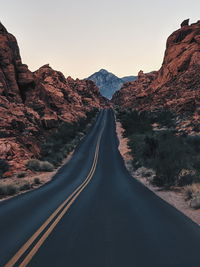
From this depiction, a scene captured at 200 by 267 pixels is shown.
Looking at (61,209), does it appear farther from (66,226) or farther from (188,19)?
(188,19)

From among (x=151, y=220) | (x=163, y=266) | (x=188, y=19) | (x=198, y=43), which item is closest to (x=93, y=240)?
(x=163, y=266)

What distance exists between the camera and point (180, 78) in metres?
75.4

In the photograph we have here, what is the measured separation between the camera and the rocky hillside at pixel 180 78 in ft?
192

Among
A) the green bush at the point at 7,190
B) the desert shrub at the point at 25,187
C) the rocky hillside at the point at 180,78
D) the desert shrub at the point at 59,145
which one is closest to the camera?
the green bush at the point at 7,190

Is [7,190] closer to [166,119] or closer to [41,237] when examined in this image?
[41,237]

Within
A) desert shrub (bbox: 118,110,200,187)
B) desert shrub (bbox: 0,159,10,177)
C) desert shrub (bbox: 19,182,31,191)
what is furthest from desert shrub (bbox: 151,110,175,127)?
desert shrub (bbox: 19,182,31,191)

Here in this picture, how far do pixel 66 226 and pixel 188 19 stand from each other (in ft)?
320

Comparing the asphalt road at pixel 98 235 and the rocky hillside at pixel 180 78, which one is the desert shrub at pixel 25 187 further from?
the rocky hillside at pixel 180 78

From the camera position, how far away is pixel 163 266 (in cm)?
503

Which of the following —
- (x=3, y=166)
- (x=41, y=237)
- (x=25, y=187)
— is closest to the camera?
(x=41, y=237)

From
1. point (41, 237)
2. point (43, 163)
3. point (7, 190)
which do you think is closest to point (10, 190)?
point (7, 190)

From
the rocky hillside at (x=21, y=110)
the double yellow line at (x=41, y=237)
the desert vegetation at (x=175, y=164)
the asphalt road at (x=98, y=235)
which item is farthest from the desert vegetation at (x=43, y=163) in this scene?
the desert vegetation at (x=175, y=164)

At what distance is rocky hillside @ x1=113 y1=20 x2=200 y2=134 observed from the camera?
5856cm

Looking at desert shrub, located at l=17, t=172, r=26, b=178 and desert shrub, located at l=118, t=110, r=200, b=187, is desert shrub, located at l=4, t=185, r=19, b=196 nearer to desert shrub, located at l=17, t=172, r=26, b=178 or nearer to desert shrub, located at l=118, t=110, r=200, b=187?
desert shrub, located at l=17, t=172, r=26, b=178
